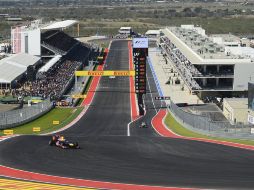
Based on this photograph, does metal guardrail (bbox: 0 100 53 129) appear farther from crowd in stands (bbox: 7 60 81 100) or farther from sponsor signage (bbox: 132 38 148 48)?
sponsor signage (bbox: 132 38 148 48)

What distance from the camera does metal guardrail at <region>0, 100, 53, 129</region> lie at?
2450 inches

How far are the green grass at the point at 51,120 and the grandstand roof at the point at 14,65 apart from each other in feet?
52.2

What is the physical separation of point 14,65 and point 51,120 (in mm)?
31266

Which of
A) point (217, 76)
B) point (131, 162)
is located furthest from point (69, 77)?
point (131, 162)

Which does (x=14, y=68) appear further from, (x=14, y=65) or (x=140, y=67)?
(x=140, y=67)

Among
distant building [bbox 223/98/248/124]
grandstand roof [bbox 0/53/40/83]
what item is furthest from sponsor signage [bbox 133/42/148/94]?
grandstand roof [bbox 0/53/40/83]

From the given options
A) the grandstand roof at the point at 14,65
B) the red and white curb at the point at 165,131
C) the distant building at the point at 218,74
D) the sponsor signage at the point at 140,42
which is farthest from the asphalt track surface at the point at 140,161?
the grandstand roof at the point at 14,65

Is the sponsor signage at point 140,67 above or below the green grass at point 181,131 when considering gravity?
above

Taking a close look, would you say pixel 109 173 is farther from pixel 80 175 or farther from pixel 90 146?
pixel 90 146

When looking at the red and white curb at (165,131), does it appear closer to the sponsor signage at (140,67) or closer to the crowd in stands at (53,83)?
the sponsor signage at (140,67)

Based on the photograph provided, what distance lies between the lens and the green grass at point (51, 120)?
206ft

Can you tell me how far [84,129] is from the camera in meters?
63.7

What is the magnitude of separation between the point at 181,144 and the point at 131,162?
8444 millimetres

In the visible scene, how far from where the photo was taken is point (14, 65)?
322 feet
